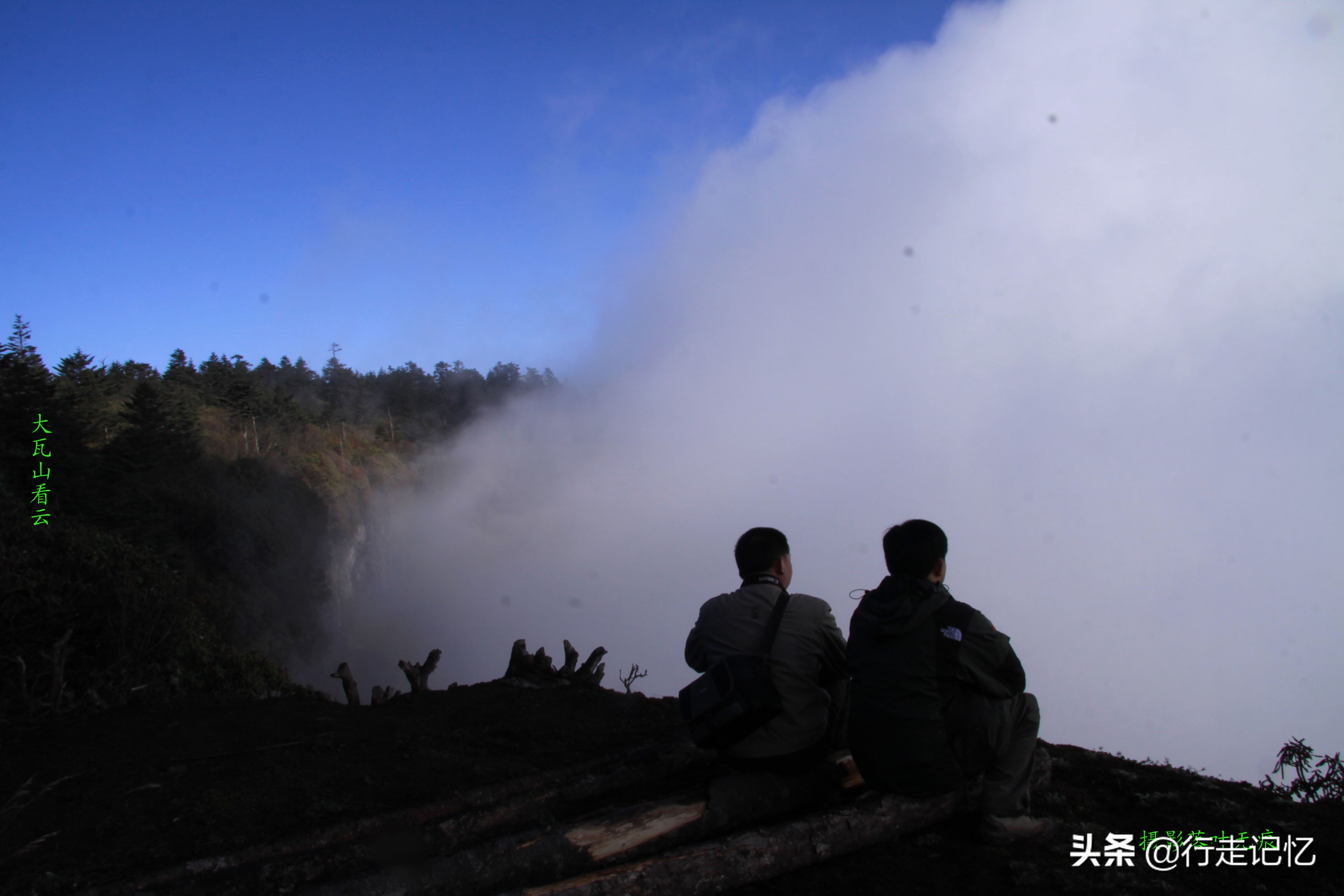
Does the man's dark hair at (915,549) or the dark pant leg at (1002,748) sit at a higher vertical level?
the man's dark hair at (915,549)

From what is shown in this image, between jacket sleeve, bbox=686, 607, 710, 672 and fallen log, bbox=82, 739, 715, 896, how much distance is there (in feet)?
2.93

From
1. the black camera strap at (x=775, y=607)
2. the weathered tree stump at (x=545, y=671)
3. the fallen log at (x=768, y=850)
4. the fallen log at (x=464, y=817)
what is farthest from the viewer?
the weathered tree stump at (x=545, y=671)

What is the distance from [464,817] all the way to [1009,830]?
259 centimetres

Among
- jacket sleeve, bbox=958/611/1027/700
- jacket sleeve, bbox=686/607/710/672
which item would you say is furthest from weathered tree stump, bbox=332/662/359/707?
jacket sleeve, bbox=958/611/1027/700

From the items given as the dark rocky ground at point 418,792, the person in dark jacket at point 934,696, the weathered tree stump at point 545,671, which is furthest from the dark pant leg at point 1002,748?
the weathered tree stump at point 545,671

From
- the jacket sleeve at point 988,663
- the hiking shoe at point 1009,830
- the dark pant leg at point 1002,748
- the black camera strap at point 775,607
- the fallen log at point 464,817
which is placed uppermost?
the black camera strap at point 775,607

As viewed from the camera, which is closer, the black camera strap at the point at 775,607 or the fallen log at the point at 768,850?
the fallen log at the point at 768,850

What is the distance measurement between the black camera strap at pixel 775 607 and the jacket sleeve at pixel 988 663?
0.82m

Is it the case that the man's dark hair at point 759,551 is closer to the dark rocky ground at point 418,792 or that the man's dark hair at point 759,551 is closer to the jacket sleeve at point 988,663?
the jacket sleeve at point 988,663

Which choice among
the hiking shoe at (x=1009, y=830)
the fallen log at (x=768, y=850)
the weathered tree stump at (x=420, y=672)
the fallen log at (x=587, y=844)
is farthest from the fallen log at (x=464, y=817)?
the weathered tree stump at (x=420, y=672)

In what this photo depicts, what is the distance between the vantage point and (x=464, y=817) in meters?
3.80

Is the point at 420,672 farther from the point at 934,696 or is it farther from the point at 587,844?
the point at 934,696

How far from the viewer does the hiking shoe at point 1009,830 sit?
11.6 ft

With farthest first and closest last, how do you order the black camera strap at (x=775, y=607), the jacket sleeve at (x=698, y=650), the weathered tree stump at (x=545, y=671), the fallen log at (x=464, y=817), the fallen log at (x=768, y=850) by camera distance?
1. the weathered tree stump at (x=545, y=671)
2. the jacket sleeve at (x=698, y=650)
3. the black camera strap at (x=775, y=607)
4. the fallen log at (x=464, y=817)
5. the fallen log at (x=768, y=850)
